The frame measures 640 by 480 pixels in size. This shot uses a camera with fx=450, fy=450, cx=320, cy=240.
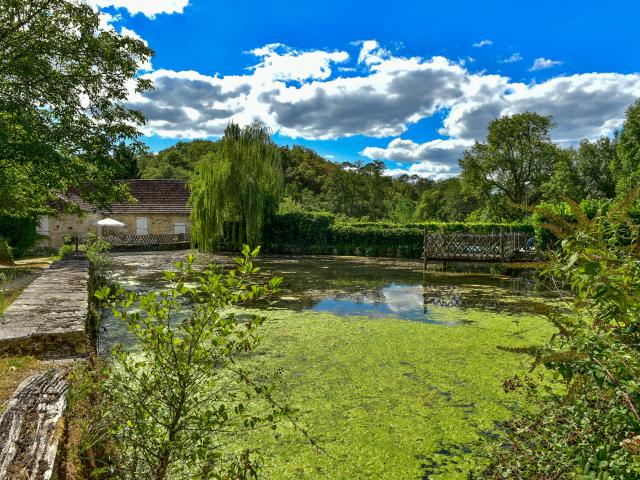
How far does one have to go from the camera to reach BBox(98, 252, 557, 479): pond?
350cm

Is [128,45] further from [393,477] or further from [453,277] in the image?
[393,477]

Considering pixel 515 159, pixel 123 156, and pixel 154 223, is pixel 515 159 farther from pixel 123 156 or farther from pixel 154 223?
pixel 123 156

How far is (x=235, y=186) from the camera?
23266 millimetres

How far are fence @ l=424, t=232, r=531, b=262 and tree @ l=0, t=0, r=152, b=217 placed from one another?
11.1 meters

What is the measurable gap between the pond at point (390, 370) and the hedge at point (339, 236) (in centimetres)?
1196

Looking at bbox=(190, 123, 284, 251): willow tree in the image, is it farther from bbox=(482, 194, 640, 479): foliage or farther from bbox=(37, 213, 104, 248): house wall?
bbox=(482, 194, 640, 479): foliage

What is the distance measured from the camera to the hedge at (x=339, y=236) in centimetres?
2445

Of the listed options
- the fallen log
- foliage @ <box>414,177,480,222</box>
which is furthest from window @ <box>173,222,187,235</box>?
the fallen log

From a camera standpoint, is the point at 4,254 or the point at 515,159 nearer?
the point at 4,254

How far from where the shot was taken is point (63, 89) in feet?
39.2

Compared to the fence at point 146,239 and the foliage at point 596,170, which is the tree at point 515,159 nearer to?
the foliage at point 596,170

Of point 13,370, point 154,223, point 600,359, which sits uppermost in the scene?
point 154,223

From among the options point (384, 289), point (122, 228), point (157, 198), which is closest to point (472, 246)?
point (384, 289)

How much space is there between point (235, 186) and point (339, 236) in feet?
21.5
